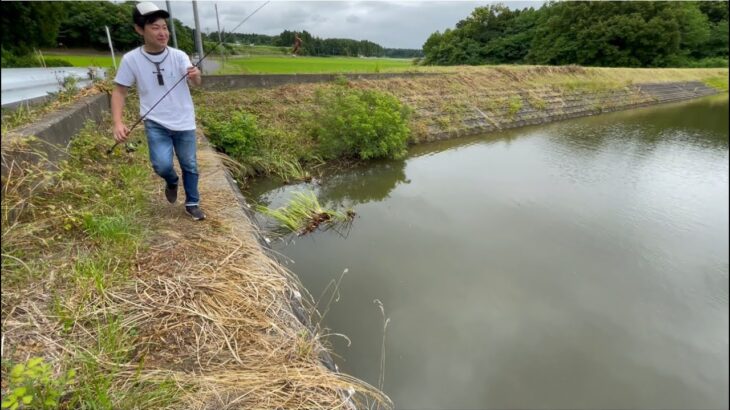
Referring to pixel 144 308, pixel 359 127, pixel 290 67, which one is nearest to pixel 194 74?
pixel 144 308

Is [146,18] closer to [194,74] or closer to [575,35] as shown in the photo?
[194,74]

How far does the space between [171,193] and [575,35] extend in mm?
21455

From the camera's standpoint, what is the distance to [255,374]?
1854mm

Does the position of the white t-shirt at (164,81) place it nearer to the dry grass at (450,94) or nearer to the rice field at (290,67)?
the dry grass at (450,94)

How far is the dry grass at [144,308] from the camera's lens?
1.74 metres

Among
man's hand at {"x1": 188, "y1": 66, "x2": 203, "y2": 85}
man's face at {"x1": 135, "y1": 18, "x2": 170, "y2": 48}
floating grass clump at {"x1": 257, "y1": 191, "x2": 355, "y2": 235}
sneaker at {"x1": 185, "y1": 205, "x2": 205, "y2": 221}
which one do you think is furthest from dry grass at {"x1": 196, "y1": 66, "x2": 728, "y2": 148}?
man's face at {"x1": 135, "y1": 18, "x2": 170, "y2": 48}

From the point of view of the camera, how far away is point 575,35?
18.9m

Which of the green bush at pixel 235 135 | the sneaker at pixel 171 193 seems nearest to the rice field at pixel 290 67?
the green bush at pixel 235 135

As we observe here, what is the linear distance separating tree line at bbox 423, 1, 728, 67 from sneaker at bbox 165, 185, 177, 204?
A: 360 cm

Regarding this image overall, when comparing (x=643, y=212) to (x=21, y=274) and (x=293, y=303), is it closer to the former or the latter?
(x=293, y=303)

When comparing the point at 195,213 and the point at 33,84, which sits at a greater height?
the point at 33,84

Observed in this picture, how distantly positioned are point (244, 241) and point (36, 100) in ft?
13.0

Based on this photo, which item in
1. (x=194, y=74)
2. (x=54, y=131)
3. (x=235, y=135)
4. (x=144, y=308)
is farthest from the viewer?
(x=235, y=135)

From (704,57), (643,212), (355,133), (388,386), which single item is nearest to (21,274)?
(388,386)
